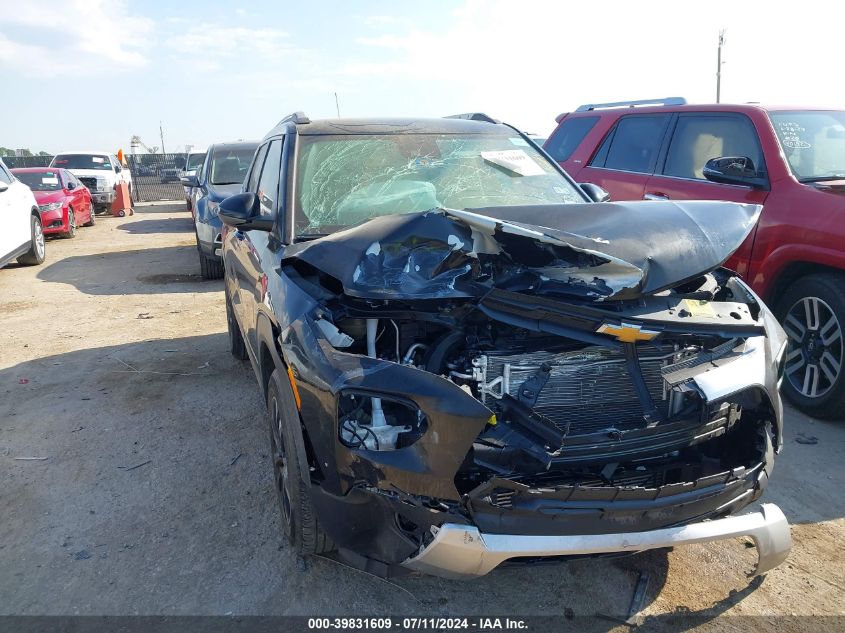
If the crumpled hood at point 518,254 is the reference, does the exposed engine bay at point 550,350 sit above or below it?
below

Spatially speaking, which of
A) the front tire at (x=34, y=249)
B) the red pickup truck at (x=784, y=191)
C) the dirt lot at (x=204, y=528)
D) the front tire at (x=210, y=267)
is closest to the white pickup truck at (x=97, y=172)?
the front tire at (x=34, y=249)

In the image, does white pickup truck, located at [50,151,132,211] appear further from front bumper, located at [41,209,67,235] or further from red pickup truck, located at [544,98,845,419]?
red pickup truck, located at [544,98,845,419]

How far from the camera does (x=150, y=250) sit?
40.9 ft

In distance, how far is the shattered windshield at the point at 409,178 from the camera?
3.58m

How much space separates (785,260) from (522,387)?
10.2ft

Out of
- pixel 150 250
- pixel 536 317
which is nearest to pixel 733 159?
pixel 536 317

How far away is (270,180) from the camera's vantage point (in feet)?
13.3

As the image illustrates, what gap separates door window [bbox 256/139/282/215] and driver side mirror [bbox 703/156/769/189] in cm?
309

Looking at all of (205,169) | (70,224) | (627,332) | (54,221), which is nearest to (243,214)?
(627,332)

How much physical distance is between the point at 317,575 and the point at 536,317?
1516 mm

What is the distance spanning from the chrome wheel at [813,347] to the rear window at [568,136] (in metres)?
3.29

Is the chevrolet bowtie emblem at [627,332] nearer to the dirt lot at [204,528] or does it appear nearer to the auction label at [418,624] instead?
the dirt lot at [204,528]

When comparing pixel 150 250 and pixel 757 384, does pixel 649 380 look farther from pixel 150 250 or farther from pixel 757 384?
pixel 150 250

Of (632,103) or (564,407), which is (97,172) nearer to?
(632,103)
